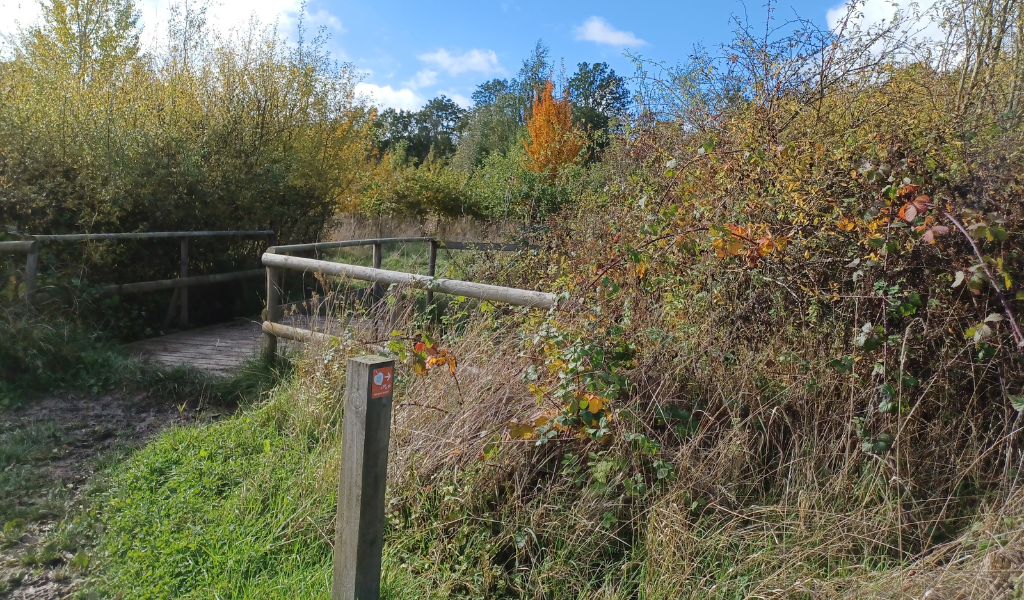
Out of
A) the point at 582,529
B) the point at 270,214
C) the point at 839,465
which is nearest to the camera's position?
the point at 582,529

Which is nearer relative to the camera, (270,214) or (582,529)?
(582,529)

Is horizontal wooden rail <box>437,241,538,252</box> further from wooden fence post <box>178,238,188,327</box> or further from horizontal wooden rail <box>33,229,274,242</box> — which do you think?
wooden fence post <box>178,238,188,327</box>

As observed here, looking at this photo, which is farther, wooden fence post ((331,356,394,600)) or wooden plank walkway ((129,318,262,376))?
wooden plank walkway ((129,318,262,376))

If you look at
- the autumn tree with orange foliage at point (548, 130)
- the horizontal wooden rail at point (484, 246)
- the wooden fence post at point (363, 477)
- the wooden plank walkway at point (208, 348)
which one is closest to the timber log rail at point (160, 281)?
the wooden plank walkway at point (208, 348)

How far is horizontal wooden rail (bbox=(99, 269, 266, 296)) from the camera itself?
22.7 feet

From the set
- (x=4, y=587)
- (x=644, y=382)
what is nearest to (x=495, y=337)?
(x=644, y=382)

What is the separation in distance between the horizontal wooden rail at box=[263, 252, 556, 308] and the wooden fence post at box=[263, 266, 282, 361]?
0.38 feet

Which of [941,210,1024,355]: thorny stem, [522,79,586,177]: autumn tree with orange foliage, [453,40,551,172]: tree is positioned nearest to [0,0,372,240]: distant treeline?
[941,210,1024,355]: thorny stem

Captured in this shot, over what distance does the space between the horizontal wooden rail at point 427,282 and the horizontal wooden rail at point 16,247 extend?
1.99m

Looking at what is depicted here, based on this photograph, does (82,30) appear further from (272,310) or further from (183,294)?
(272,310)

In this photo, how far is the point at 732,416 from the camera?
3262 mm

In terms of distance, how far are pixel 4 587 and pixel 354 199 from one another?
13.2 metres

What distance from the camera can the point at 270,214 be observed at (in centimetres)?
977

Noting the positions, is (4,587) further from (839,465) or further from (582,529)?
(839,465)
